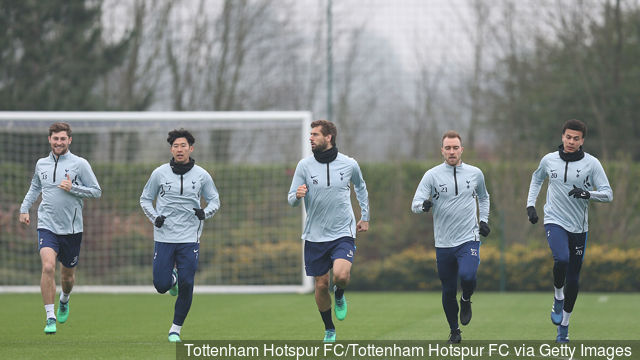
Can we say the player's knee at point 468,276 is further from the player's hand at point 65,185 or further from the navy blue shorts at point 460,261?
the player's hand at point 65,185

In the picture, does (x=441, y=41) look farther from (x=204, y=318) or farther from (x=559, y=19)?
(x=204, y=318)

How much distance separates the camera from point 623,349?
9.68m

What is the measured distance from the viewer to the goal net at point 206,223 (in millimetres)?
20531

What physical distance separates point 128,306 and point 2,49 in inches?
405

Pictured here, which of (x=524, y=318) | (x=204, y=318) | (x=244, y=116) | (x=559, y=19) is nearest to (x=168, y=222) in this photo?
(x=204, y=318)

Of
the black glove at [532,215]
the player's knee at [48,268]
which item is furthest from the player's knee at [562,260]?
the player's knee at [48,268]

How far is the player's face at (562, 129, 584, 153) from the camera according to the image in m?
10.4

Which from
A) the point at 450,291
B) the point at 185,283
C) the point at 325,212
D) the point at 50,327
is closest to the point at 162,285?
the point at 185,283

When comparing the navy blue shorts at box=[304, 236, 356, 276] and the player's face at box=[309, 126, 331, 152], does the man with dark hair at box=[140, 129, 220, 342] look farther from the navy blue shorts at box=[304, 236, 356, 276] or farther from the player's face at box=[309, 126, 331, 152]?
the player's face at box=[309, 126, 331, 152]

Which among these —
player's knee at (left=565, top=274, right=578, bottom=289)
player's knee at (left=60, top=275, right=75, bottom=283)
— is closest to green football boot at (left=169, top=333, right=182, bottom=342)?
player's knee at (left=60, top=275, right=75, bottom=283)

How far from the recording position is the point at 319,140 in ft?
33.1

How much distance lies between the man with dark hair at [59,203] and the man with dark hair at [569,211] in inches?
204

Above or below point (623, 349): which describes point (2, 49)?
above

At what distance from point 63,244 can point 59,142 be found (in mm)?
1196
